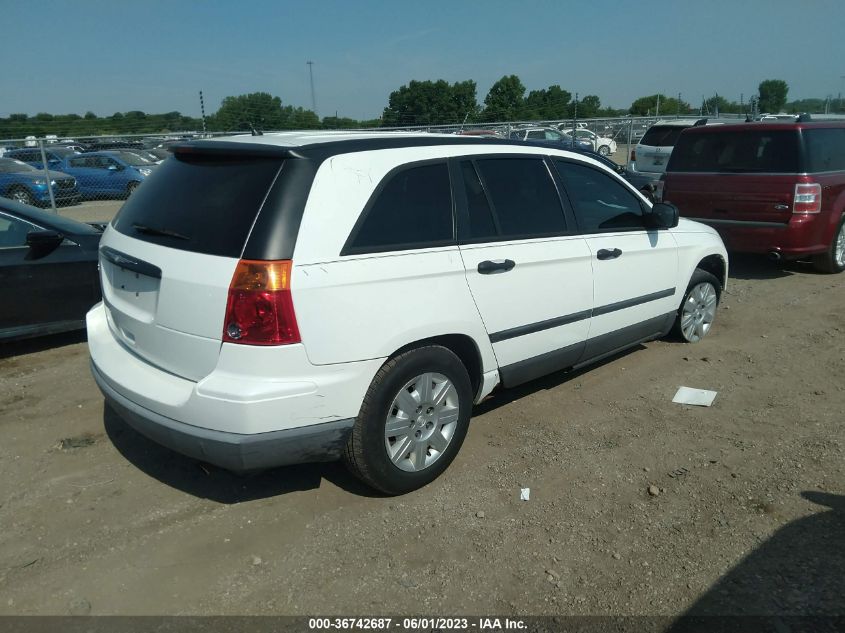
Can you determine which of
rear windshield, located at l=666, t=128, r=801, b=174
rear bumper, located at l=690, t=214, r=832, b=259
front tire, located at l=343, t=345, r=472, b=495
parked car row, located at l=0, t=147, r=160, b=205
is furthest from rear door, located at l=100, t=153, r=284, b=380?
parked car row, located at l=0, t=147, r=160, b=205

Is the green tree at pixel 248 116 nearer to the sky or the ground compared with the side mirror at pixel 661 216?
nearer to the sky

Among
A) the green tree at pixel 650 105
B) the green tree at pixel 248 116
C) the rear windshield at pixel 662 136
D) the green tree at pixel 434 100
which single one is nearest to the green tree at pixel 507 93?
the green tree at pixel 434 100

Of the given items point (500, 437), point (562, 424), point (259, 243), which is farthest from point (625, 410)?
point (259, 243)

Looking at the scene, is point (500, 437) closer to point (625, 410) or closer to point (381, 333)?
point (625, 410)

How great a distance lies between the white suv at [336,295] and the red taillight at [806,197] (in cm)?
474

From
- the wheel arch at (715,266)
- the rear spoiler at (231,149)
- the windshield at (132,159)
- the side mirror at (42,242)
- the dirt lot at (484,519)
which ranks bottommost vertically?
the dirt lot at (484,519)

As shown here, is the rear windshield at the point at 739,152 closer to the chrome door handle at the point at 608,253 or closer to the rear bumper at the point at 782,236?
the rear bumper at the point at 782,236

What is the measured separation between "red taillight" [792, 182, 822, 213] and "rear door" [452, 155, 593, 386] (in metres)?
4.72

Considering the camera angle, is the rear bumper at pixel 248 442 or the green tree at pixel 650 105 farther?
the green tree at pixel 650 105

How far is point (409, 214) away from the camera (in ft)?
10.8

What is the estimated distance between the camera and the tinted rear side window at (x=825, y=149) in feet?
25.3

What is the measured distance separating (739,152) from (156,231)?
7258mm

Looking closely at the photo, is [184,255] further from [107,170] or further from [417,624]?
[107,170]

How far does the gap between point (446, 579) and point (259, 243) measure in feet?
5.31
